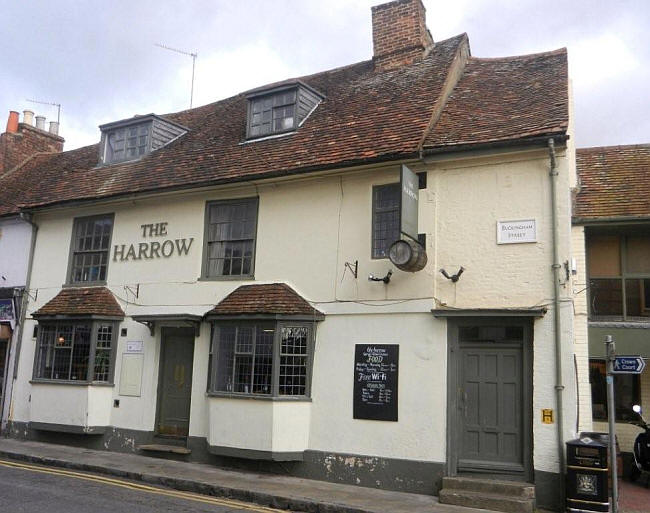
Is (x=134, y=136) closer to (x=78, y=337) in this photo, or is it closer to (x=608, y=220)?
(x=78, y=337)

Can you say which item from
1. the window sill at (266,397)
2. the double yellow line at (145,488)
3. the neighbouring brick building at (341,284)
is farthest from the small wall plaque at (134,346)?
the double yellow line at (145,488)

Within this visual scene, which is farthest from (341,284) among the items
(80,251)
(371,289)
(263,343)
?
(80,251)

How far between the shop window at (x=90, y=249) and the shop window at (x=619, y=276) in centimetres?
1108

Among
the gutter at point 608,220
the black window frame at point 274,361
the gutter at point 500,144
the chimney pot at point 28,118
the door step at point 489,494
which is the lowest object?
the door step at point 489,494

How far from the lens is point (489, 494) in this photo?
9523mm

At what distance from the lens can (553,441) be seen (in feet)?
31.2

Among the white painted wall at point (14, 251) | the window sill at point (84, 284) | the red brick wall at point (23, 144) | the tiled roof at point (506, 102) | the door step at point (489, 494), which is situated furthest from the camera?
the red brick wall at point (23, 144)

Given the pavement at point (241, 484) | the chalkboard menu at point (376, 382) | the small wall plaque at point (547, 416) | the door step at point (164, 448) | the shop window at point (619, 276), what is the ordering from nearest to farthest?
the pavement at point (241, 484)
the small wall plaque at point (547, 416)
the chalkboard menu at point (376, 382)
the door step at point (164, 448)
the shop window at point (619, 276)

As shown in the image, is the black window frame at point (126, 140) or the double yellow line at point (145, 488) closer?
the double yellow line at point (145, 488)

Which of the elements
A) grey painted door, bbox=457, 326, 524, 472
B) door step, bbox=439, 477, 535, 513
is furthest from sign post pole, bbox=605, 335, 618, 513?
grey painted door, bbox=457, 326, 524, 472

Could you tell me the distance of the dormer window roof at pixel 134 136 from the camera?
16.1 meters

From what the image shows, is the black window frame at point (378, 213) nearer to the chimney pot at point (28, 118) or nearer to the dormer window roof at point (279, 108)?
the dormer window roof at point (279, 108)

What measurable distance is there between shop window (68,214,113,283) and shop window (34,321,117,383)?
1.24 metres

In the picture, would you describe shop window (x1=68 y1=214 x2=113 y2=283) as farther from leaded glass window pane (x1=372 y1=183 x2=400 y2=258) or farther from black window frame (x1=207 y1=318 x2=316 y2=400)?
leaded glass window pane (x1=372 y1=183 x2=400 y2=258)
